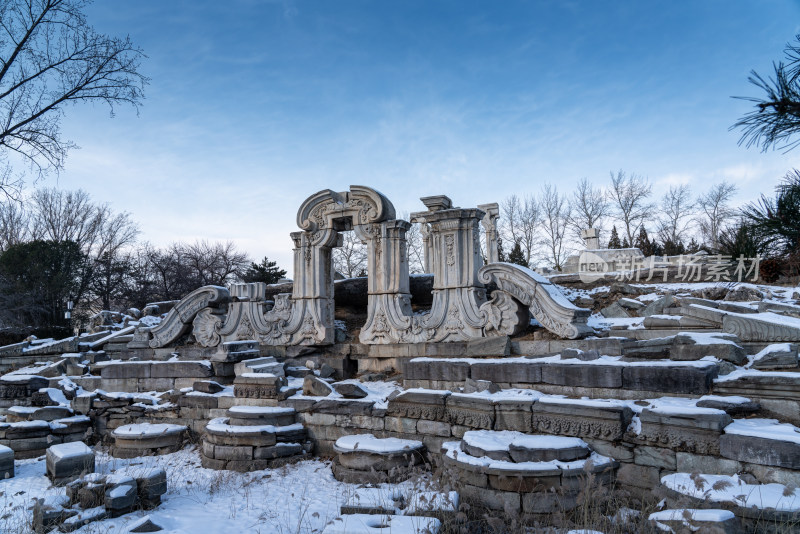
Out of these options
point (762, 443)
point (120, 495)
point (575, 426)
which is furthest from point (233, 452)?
point (762, 443)

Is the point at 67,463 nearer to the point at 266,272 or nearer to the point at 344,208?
the point at 344,208

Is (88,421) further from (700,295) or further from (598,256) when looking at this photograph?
(598,256)

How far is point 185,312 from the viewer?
35.0 feet

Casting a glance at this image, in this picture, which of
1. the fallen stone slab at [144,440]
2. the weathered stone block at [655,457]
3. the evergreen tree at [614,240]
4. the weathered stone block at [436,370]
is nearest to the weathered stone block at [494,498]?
the weathered stone block at [655,457]

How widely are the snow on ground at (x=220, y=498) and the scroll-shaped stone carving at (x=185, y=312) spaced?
3542 millimetres

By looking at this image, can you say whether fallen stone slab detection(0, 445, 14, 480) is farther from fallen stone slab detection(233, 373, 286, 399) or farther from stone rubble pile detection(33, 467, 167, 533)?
fallen stone slab detection(233, 373, 286, 399)

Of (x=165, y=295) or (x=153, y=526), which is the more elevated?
(x=165, y=295)

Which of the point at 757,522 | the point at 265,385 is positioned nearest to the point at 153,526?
the point at 265,385

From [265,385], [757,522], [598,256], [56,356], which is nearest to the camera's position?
[757,522]

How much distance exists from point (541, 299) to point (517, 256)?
25.5 meters

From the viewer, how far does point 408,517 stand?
384cm

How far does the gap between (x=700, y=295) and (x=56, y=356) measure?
1686 cm

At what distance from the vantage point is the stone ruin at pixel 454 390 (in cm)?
435

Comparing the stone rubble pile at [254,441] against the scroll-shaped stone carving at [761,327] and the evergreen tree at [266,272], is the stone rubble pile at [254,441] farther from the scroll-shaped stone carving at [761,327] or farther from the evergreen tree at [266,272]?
the evergreen tree at [266,272]
